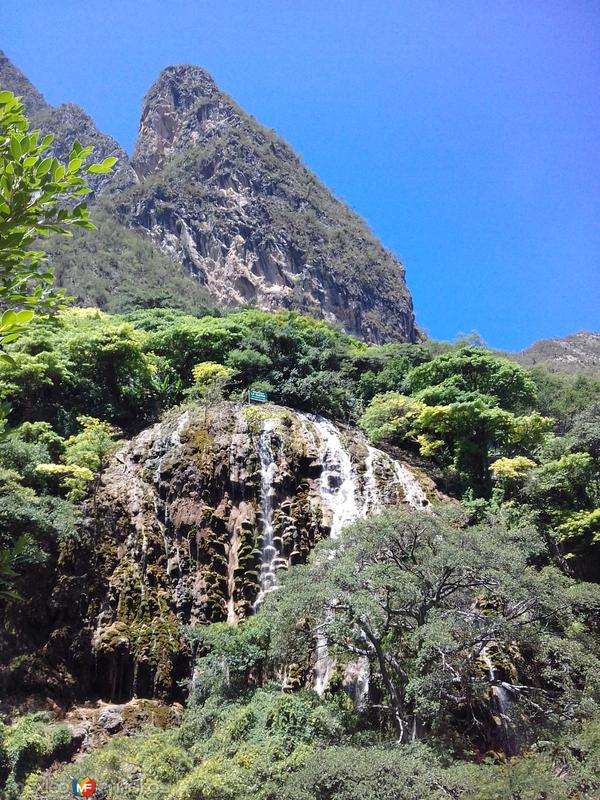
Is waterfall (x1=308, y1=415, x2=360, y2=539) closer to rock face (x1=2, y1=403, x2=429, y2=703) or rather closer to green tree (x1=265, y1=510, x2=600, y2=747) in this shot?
rock face (x1=2, y1=403, x2=429, y2=703)

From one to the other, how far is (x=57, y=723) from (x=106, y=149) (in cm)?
8012

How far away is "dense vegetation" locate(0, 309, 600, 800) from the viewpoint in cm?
798

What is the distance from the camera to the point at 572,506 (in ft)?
55.8

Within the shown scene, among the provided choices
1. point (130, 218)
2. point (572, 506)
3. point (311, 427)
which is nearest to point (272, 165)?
point (130, 218)

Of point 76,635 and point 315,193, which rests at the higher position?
point 315,193

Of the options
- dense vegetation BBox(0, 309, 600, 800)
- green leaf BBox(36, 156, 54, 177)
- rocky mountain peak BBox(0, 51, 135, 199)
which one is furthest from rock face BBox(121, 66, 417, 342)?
green leaf BBox(36, 156, 54, 177)

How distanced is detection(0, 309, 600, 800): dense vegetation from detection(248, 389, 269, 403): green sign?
1247 millimetres

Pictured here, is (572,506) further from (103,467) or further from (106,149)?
(106,149)

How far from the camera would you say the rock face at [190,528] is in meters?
13.4

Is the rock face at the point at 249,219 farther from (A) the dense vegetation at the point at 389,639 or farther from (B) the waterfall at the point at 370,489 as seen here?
(A) the dense vegetation at the point at 389,639

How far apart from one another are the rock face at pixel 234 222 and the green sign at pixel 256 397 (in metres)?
32.6

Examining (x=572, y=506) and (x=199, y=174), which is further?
(x=199, y=174)

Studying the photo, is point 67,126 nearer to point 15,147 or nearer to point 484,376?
point 484,376

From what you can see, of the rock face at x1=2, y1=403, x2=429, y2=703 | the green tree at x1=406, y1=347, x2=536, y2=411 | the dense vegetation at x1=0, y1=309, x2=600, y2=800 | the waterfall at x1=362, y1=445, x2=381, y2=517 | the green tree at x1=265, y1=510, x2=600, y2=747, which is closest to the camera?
the dense vegetation at x1=0, y1=309, x2=600, y2=800
